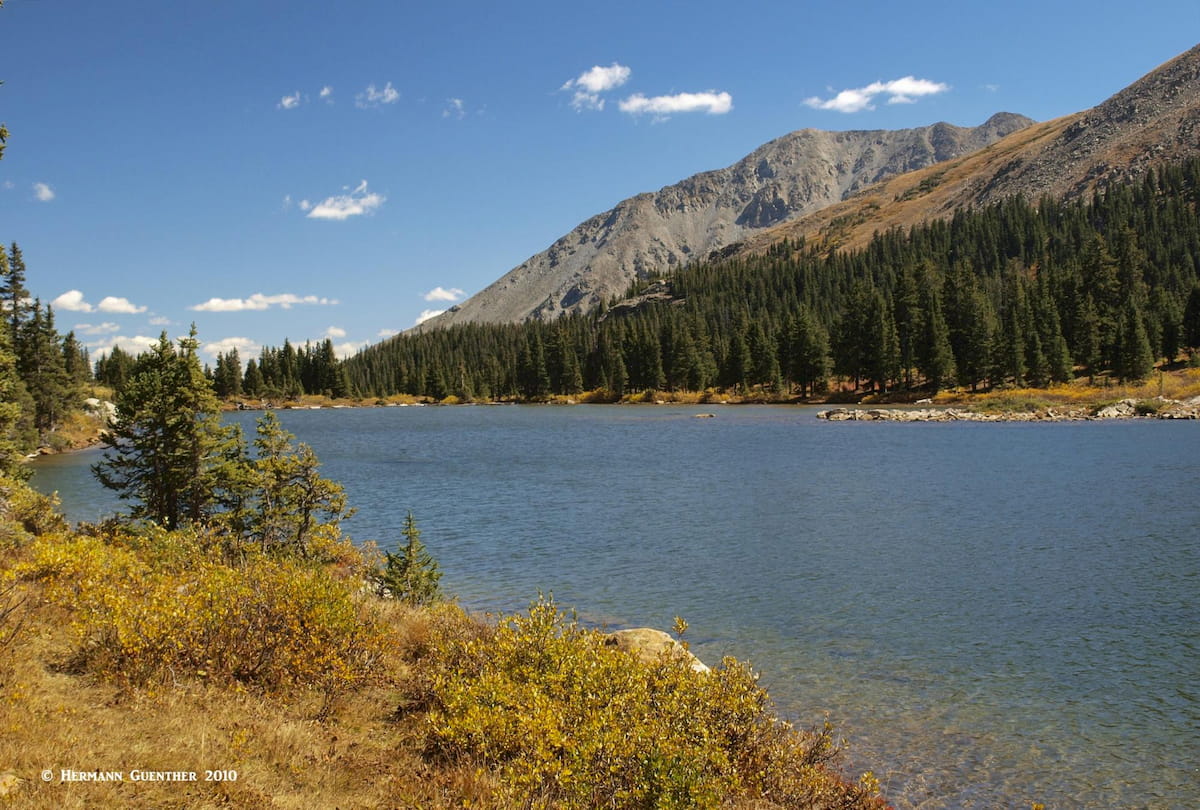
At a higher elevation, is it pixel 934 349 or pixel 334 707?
pixel 934 349

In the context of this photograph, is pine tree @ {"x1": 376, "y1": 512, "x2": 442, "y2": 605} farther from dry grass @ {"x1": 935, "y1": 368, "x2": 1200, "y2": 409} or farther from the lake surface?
dry grass @ {"x1": 935, "y1": 368, "x2": 1200, "y2": 409}

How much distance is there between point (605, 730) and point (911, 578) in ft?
59.4

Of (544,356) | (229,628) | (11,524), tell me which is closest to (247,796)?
(229,628)

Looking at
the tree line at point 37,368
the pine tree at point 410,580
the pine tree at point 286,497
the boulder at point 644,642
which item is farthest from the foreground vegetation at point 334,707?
the tree line at point 37,368

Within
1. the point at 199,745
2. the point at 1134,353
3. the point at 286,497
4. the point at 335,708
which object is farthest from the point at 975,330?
the point at 199,745

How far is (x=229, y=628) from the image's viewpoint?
10.7m

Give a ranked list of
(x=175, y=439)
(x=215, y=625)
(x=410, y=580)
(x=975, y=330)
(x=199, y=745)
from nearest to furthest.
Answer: (x=199, y=745) < (x=215, y=625) < (x=410, y=580) < (x=175, y=439) < (x=975, y=330)

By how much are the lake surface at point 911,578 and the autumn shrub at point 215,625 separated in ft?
30.3

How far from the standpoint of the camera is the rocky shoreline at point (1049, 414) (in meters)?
79.4

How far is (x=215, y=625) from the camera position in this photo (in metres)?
10.6

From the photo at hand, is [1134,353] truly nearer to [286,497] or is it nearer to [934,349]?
[934,349]

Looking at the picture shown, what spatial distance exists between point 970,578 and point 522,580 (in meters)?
14.9

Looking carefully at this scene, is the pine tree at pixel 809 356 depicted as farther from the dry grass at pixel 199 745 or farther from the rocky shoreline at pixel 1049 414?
the dry grass at pixel 199 745

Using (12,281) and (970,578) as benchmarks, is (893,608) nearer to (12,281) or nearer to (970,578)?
(970,578)
